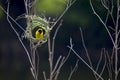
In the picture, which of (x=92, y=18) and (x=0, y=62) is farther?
(x=0, y=62)

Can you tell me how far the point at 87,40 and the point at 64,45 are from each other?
0.85 ft

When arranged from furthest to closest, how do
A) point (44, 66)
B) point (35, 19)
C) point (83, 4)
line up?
point (44, 66)
point (83, 4)
point (35, 19)

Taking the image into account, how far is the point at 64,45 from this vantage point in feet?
11.0

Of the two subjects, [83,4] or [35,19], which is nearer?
[35,19]

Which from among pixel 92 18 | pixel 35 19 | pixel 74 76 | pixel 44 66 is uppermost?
pixel 35 19

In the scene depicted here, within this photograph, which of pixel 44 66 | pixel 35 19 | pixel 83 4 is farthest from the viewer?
pixel 44 66

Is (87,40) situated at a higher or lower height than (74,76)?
higher

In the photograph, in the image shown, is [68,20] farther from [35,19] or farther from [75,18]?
[35,19]

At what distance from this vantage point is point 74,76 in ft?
11.6

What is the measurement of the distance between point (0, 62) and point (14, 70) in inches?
7.3

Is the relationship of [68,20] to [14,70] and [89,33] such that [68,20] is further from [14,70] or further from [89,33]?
[14,70]

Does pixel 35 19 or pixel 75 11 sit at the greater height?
pixel 35 19

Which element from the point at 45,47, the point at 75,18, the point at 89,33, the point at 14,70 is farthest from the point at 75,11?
the point at 14,70

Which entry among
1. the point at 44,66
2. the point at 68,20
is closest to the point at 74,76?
the point at 44,66
